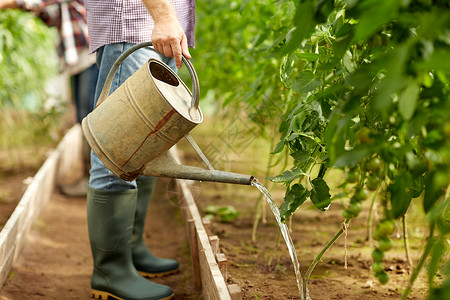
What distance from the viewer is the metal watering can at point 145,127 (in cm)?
139

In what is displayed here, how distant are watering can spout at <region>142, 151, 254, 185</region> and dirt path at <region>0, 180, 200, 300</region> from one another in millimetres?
586

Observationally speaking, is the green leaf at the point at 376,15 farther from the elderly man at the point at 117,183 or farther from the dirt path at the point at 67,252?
the dirt path at the point at 67,252

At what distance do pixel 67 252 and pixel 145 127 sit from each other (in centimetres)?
121

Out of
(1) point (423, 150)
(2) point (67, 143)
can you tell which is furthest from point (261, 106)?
(2) point (67, 143)

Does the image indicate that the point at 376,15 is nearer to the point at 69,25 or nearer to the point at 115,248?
→ the point at 115,248

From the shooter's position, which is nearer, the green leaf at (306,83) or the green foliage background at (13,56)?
the green leaf at (306,83)

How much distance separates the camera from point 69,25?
337 centimetres

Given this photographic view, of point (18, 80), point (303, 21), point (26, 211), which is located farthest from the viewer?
point (18, 80)

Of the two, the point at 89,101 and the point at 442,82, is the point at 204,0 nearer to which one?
the point at 89,101

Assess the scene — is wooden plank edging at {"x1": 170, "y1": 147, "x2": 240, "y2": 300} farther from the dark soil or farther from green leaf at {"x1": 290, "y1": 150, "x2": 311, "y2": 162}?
green leaf at {"x1": 290, "y1": 150, "x2": 311, "y2": 162}

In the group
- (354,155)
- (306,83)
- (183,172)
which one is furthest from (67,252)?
(354,155)

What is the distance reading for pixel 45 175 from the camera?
289 centimetres

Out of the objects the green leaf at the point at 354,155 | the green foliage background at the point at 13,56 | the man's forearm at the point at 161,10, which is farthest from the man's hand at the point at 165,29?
the green foliage background at the point at 13,56

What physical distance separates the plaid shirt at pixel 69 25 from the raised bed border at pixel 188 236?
708 millimetres
